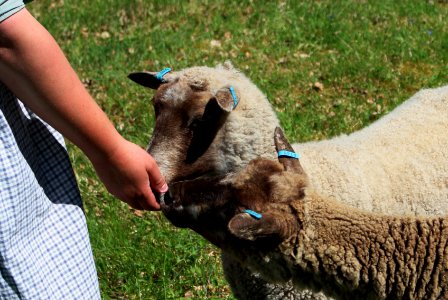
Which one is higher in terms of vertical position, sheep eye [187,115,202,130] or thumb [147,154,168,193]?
thumb [147,154,168,193]

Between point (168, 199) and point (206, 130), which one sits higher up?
point (168, 199)

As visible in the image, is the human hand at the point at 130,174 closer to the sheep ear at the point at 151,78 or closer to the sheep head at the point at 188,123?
the sheep head at the point at 188,123

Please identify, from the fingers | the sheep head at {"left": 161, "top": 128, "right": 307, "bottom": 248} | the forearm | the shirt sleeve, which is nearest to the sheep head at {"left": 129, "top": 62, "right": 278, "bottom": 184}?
the fingers

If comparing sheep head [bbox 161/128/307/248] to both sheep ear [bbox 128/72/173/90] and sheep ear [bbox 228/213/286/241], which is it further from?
sheep ear [bbox 128/72/173/90]

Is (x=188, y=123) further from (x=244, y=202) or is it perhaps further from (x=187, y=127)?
(x=244, y=202)

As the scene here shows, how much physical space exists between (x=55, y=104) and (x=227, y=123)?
5.91 ft

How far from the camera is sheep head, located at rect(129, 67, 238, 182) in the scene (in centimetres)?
425

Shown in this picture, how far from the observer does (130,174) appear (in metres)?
2.80

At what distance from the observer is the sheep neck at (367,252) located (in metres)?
3.07

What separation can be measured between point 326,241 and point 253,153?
1239 millimetres

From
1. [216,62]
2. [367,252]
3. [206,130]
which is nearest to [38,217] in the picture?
[367,252]

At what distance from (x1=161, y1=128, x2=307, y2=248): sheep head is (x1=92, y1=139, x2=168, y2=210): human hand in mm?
269

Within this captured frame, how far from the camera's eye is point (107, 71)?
8.26 metres

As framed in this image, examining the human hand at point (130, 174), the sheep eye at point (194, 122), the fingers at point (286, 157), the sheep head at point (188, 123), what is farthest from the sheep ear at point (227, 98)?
the human hand at point (130, 174)
